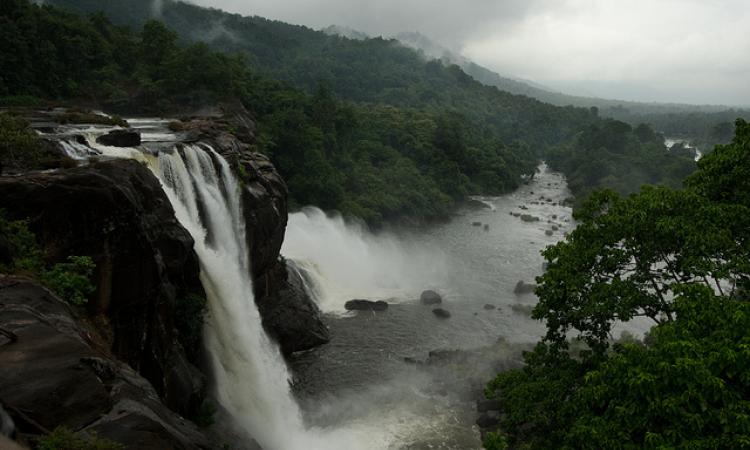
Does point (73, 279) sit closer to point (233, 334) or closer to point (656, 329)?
point (233, 334)

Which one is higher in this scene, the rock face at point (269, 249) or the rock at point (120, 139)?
the rock at point (120, 139)

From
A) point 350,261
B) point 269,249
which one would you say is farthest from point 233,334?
point 350,261

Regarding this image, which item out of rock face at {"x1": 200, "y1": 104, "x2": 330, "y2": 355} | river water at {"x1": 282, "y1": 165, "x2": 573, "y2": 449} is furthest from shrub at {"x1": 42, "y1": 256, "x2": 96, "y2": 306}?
rock face at {"x1": 200, "y1": 104, "x2": 330, "y2": 355}

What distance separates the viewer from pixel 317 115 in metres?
61.8

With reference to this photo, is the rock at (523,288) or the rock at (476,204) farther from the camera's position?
the rock at (476,204)

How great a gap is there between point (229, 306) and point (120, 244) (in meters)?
8.02

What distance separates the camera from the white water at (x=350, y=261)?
3634 centimetres

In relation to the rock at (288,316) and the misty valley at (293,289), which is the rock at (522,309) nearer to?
the misty valley at (293,289)

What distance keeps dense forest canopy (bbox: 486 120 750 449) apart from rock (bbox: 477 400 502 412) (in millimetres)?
6993

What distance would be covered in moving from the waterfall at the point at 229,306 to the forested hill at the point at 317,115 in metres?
19.7

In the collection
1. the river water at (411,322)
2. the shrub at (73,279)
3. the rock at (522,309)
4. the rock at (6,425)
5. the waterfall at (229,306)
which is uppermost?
the shrub at (73,279)

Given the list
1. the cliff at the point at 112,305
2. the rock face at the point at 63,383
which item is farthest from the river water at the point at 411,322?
the rock face at the point at 63,383

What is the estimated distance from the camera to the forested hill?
40656 millimetres

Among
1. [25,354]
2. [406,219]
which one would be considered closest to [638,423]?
[25,354]
